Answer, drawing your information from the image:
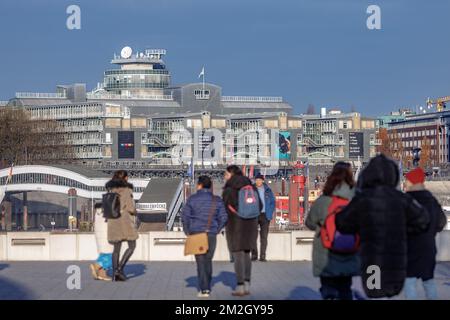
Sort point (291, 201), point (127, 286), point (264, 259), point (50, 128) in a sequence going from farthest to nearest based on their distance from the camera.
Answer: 1. point (50, 128)
2. point (291, 201)
3. point (264, 259)
4. point (127, 286)

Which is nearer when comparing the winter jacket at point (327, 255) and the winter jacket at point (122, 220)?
the winter jacket at point (327, 255)

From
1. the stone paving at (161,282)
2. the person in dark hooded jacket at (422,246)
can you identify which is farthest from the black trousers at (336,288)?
the stone paving at (161,282)

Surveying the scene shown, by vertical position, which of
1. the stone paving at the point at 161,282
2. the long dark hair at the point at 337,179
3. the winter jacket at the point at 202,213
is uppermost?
the long dark hair at the point at 337,179

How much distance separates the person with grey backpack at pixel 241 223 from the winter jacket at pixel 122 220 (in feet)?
7.44

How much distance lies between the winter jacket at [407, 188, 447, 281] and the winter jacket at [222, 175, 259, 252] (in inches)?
198

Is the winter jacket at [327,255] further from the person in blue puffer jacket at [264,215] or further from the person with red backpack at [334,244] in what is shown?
the person in blue puffer jacket at [264,215]

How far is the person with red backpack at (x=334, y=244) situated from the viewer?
1636cm

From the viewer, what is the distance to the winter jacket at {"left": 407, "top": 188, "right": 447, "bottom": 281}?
55.8 ft

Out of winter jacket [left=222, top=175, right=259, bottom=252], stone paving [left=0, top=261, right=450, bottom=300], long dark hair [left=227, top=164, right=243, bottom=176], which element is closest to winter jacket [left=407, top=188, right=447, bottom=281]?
stone paving [left=0, top=261, right=450, bottom=300]

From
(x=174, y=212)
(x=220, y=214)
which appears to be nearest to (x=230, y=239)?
(x=220, y=214)
